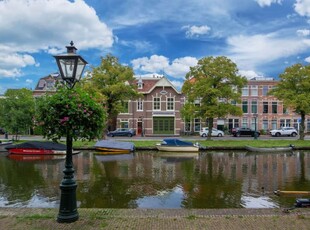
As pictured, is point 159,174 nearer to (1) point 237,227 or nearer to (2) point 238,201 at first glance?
(2) point 238,201

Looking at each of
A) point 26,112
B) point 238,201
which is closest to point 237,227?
point 238,201

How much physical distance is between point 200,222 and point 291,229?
2.02 m

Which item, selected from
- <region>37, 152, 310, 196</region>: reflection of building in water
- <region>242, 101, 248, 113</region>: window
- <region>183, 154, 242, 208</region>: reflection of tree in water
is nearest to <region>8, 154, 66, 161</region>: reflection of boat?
<region>37, 152, 310, 196</region>: reflection of building in water

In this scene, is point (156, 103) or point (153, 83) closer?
point (156, 103)

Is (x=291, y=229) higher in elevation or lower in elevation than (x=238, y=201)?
higher

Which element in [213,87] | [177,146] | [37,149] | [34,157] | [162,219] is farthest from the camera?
[213,87]

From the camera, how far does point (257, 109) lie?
51438 millimetres

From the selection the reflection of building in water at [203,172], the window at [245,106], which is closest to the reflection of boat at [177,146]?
the reflection of building in water at [203,172]

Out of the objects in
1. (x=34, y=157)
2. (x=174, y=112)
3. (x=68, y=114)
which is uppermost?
(x=174, y=112)

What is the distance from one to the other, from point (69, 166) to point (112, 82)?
2768 centimetres

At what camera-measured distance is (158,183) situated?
46.4ft

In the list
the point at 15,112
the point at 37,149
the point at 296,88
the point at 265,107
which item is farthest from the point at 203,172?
the point at 265,107

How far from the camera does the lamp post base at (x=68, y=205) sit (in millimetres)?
6801

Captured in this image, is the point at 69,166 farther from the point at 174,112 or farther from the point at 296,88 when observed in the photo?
the point at 174,112
